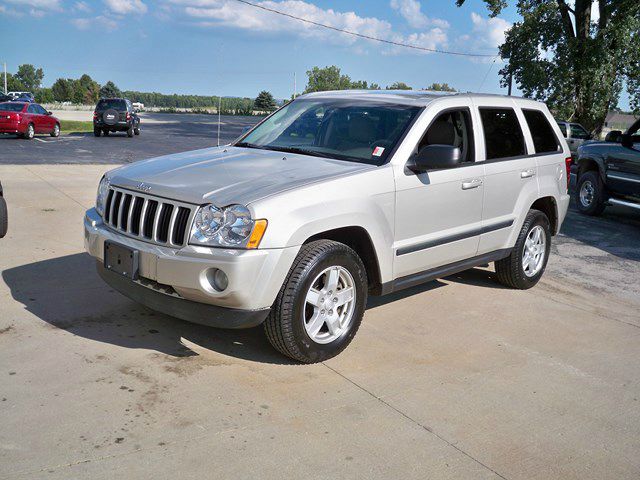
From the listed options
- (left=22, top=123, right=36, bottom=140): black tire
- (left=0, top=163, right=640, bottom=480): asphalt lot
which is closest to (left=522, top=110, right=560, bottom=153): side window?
(left=0, top=163, right=640, bottom=480): asphalt lot

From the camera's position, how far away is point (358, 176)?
4.69 m

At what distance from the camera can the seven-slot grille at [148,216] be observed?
4.27 meters

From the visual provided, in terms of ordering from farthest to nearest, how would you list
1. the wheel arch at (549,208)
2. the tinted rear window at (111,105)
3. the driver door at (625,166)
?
the tinted rear window at (111,105)
the driver door at (625,166)
the wheel arch at (549,208)

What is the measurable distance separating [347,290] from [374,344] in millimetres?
591

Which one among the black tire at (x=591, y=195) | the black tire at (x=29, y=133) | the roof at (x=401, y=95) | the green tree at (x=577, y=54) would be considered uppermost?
the green tree at (x=577, y=54)

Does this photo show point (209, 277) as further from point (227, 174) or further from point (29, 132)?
point (29, 132)

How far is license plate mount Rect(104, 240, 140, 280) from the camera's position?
440 centimetres

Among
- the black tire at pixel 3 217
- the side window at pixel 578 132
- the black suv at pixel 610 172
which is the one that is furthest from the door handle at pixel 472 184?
the side window at pixel 578 132

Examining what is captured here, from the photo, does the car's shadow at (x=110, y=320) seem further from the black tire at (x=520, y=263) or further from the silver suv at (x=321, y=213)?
the black tire at (x=520, y=263)

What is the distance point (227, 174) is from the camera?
4.65 metres

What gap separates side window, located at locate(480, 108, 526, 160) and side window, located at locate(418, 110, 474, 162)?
0.22 m

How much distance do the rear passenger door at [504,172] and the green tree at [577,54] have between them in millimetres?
22831

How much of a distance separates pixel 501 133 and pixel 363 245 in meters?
2.11

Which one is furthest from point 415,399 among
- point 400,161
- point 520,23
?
point 520,23
